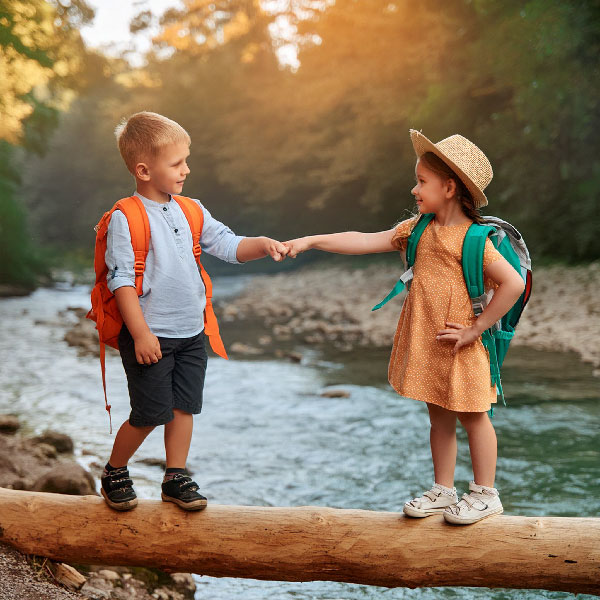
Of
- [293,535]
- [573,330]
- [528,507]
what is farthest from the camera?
[573,330]

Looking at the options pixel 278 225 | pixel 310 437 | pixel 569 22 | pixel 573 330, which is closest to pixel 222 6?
pixel 278 225

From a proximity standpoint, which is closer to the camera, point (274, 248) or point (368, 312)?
point (274, 248)

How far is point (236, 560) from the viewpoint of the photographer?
260 cm

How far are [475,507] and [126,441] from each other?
1.18 metres

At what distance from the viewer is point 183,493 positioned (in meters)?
2.62

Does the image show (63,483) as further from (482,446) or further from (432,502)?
(482,446)

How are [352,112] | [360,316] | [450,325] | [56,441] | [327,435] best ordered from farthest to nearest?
[352,112], [360,316], [327,435], [56,441], [450,325]

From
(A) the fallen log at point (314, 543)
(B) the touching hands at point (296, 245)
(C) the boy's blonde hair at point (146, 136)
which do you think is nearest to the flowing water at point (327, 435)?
(A) the fallen log at point (314, 543)

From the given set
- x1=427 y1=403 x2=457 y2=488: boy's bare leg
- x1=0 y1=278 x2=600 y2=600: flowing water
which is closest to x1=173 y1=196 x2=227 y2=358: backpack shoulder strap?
x1=427 y1=403 x2=457 y2=488: boy's bare leg

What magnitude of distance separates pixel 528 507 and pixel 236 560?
2.47m

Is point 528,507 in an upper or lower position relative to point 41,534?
lower

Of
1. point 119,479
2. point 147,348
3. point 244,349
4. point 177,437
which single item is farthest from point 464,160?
point 244,349

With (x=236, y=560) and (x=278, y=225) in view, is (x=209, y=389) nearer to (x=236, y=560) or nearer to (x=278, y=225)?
(x=236, y=560)

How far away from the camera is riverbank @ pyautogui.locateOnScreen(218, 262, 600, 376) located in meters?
9.59
